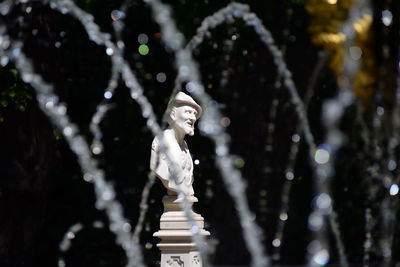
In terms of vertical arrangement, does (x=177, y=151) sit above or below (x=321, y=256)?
above

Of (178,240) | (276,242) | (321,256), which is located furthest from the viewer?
(276,242)

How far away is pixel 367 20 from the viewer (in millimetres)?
2670

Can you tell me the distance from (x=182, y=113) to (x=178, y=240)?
112 centimetres

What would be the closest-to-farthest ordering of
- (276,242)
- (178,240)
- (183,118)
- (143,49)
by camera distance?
Answer: (178,240) < (183,118) < (276,242) < (143,49)

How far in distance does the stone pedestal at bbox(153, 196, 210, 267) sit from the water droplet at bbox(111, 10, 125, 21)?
19.5ft

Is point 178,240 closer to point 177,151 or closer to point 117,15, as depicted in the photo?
point 177,151

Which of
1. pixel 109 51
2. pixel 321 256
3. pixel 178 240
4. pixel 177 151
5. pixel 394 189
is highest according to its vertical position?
pixel 109 51

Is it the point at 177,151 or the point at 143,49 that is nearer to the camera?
the point at 177,151

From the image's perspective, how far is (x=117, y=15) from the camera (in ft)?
41.4

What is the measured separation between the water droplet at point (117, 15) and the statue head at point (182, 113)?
5529mm

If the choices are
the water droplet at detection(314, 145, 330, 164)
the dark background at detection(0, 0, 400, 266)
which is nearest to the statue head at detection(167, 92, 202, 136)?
the dark background at detection(0, 0, 400, 266)

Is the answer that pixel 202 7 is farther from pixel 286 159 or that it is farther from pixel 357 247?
pixel 357 247

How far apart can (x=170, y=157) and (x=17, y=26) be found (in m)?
3.84

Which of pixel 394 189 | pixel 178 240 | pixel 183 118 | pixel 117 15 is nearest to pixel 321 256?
pixel 178 240
